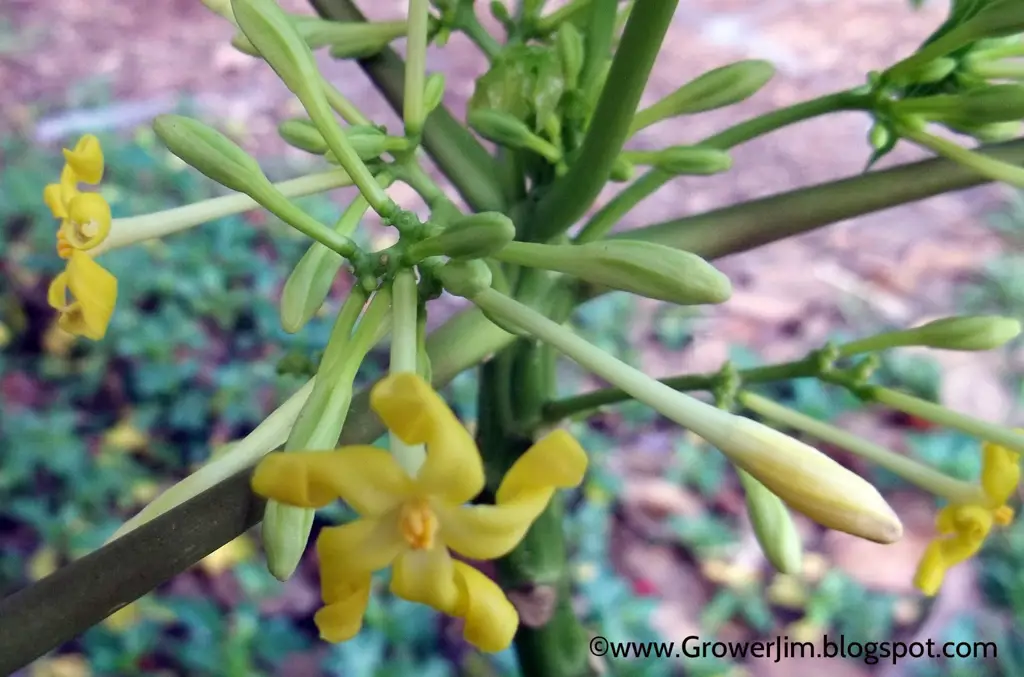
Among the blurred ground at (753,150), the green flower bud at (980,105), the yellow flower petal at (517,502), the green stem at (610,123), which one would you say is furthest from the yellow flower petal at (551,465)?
the blurred ground at (753,150)

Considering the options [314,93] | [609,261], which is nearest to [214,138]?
[314,93]

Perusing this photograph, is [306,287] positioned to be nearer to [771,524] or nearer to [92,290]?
[92,290]

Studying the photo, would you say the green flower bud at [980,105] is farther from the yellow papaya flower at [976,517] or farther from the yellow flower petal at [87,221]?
the yellow flower petal at [87,221]

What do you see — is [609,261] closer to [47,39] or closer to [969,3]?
[969,3]

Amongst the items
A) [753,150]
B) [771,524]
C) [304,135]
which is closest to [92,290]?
[304,135]

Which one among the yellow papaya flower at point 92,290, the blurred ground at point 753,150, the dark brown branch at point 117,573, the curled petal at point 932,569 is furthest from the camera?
the blurred ground at point 753,150

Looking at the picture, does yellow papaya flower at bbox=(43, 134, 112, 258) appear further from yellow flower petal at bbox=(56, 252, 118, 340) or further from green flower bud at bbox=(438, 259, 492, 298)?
green flower bud at bbox=(438, 259, 492, 298)
